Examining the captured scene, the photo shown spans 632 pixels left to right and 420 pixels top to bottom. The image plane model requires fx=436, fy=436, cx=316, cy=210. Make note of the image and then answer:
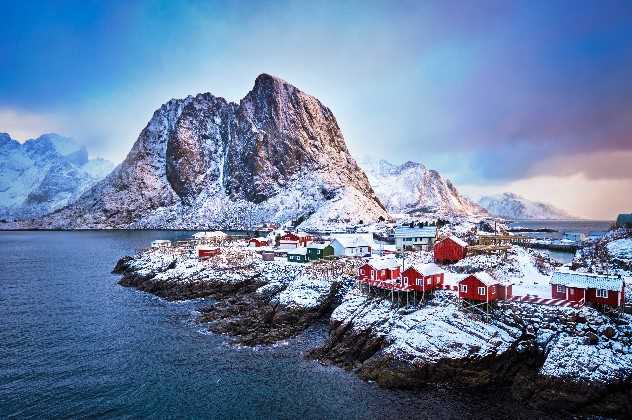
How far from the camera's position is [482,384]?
34.0m

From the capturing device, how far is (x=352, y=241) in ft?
279

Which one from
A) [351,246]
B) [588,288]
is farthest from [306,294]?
[588,288]

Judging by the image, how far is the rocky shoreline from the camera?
31.7m

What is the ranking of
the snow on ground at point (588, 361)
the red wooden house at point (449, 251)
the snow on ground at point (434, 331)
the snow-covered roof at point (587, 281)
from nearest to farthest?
1. the snow on ground at point (588, 361)
2. the snow on ground at point (434, 331)
3. the snow-covered roof at point (587, 281)
4. the red wooden house at point (449, 251)

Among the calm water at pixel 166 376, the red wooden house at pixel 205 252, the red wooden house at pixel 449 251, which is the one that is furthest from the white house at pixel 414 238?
the calm water at pixel 166 376

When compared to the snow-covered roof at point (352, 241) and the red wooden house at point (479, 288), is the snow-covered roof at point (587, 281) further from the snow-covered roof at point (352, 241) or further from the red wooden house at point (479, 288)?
the snow-covered roof at point (352, 241)

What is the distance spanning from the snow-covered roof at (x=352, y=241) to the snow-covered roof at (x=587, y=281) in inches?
1750

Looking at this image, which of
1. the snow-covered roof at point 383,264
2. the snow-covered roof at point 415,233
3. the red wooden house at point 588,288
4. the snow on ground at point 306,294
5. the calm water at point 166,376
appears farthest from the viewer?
the snow-covered roof at point 415,233

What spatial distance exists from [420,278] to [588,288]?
604 inches

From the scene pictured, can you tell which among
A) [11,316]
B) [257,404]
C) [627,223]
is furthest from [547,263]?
[627,223]

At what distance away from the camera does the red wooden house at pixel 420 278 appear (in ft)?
152

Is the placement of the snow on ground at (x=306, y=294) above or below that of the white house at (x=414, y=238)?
below

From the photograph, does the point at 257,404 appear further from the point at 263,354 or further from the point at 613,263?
the point at 613,263

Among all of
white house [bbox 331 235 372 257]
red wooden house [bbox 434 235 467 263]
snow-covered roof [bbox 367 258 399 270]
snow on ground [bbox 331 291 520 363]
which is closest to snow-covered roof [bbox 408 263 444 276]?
snow on ground [bbox 331 291 520 363]
